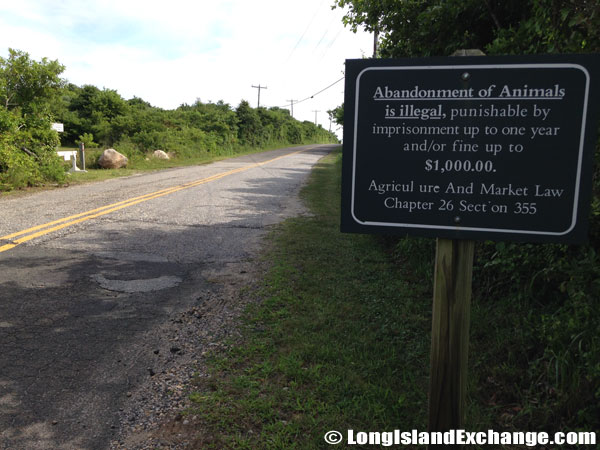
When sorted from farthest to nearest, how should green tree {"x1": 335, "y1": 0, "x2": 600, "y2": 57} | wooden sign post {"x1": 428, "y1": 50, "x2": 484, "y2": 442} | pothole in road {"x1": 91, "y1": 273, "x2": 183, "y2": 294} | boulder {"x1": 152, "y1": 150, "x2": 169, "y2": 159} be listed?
boulder {"x1": 152, "y1": 150, "x2": 169, "y2": 159}
pothole in road {"x1": 91, "y1": 273, "x2": 183, "y2": 294}
green tree {"x1": 335, "y1": 0, "x2": 600, "y2": 57}
wooden sign post {"x1": 428, "y1": 50, "x2": 484, "y2": 442}

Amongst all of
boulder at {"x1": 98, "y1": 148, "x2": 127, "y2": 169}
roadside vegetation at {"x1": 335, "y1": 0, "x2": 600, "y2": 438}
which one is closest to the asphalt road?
roadside vegetation at {"x1": 335, "y1": 0, "x2": 600, "y2": 438}

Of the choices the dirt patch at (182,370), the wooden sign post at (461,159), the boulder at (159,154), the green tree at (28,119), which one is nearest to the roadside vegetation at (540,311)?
the wooden sign post at (461,159)

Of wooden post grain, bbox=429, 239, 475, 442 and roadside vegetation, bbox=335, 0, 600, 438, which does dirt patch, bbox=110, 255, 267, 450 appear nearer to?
wooden post grain, bbox=429, 239, 475, 442

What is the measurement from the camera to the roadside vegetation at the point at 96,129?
12734 millimetres

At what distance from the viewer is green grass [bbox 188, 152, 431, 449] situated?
2.72 meters

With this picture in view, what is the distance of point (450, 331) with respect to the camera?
2238 mm

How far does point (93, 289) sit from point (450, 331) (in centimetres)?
397

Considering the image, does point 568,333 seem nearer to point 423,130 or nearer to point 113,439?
point 423,130

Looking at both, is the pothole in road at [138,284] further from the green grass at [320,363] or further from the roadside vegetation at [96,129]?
the roadside vegetation at [96,129]

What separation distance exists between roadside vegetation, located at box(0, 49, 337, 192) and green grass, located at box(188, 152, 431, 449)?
33.9 ft

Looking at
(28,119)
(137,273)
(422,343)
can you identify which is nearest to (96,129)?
(28,119)

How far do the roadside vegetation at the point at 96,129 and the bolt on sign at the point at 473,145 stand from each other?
1214cm

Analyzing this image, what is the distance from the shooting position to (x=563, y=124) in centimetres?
202

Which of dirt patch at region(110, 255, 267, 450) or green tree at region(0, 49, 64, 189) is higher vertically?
green tree at region(0, 49, 64, 189)
